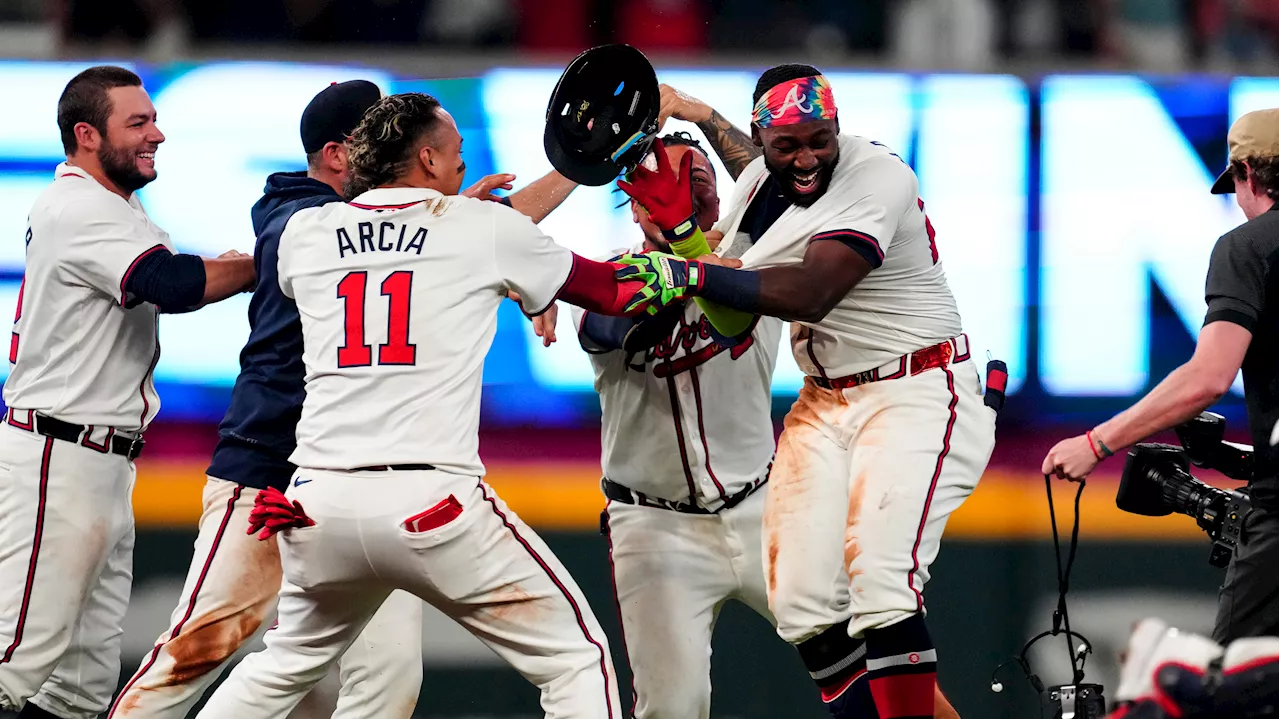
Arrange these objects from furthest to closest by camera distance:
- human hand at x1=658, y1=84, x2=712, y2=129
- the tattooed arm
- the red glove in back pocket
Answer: the tattooed arm, human hand at x1=658, y1=84, x2=712, y2=129, the red glove in back pocket

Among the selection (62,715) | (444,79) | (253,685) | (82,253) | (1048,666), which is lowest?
(1048,666)

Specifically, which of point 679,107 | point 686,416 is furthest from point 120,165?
point 686,416

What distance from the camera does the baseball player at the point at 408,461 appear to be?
12.9 ft

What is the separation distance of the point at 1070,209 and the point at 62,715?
464 centimetres

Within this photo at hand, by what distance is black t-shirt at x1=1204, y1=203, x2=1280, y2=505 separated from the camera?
438 centimetres

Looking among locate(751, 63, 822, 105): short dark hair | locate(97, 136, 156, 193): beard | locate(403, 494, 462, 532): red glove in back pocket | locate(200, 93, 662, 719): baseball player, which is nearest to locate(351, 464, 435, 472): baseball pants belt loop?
locate(200, 93, 662, 719): baseball player

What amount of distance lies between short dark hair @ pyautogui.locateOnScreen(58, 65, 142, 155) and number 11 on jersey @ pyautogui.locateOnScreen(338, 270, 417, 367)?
1.58 meters

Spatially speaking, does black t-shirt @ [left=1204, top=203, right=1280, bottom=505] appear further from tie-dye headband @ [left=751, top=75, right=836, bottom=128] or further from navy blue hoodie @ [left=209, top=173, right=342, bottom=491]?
navy blue hoodie @ [left=209, top=173, right=342, bottom=491]

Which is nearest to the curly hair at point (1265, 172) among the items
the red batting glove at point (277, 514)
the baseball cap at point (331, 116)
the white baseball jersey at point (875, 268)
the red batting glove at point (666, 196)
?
the white baseball jersey at point (875, 268)

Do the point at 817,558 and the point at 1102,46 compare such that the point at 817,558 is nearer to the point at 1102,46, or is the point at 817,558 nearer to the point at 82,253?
the point at 82,253

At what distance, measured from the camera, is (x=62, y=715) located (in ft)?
16.5

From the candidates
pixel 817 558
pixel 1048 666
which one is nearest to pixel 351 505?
pixel 817 558

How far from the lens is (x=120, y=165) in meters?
5.07

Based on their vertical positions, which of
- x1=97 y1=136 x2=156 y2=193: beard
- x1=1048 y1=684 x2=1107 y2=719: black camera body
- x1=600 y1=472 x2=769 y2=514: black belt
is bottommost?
x1=1048 y1=684 x2=1107 y2=719: black camera body
